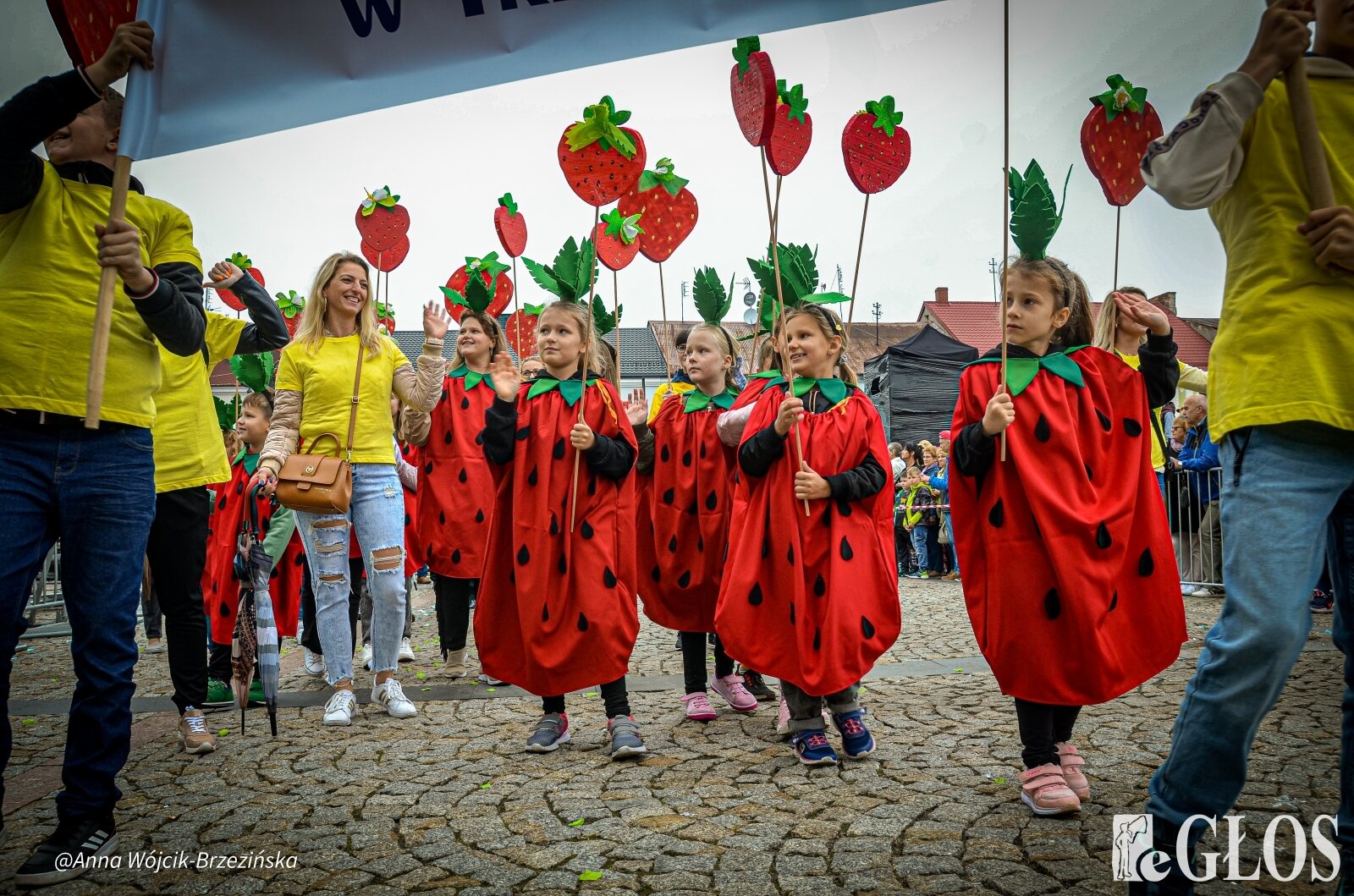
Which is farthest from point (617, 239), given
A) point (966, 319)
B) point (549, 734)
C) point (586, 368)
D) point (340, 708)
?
point (966, 319)

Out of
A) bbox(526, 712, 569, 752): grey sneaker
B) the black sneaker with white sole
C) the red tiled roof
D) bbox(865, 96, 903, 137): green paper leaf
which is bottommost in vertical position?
bbox(526, 712, 569, 752): grey sneaker

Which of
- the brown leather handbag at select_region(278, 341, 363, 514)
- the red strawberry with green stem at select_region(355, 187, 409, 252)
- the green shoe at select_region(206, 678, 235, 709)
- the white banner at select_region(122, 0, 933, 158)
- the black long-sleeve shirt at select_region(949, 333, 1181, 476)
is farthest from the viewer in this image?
the red strawberry with green stem at select_region(355, 187, 409, 252)

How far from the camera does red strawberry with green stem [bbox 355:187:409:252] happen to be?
21.4 feet

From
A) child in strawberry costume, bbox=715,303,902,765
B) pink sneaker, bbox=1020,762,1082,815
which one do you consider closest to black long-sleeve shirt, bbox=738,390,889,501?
child in strawberry costume, bbox=715,303,902,765

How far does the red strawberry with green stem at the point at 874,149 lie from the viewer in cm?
483

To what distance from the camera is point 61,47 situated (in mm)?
2652

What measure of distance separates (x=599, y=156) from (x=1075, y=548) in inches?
108

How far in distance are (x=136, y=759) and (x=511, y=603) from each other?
174 cm

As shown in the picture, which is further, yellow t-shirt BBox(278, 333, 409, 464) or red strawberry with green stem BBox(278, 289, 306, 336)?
red strawberry with green stem BBox(278, 289, 306, 336)

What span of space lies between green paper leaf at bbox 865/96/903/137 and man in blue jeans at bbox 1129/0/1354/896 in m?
2.78

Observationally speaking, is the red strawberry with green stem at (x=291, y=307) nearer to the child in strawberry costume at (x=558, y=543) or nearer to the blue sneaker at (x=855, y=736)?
the child in strawberry costume at (x=558, y=543)


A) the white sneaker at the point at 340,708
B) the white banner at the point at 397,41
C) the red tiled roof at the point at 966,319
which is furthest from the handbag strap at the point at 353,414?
the red tiled roof at the point at 966,319

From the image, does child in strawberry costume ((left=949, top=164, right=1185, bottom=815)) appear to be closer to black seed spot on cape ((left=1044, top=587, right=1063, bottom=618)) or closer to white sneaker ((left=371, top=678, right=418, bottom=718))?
black seed spot on cape ((left=1044, top=587, right=1063, bottom=618))

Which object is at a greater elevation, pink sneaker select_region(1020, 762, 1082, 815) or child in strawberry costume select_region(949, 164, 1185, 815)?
child in strawberry costume select_region(949, 164, 1185, 815)
